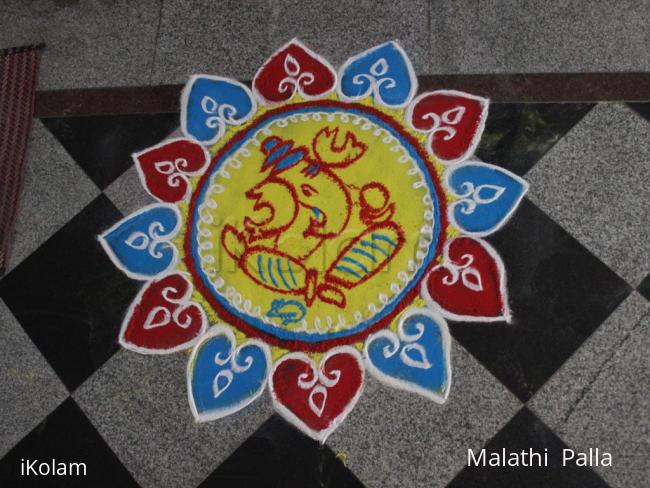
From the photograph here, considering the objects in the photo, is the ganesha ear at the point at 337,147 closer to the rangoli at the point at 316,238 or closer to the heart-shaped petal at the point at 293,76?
the rangoli at the point at 316,238

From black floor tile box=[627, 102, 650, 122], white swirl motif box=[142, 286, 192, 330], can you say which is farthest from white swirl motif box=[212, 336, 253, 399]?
black floor tile box=[627, 102, 650, 122]

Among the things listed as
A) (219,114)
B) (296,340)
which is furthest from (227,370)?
(219,114)

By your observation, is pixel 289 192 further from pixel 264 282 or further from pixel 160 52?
pixel 160 52

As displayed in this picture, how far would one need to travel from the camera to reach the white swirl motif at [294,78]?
1.57m

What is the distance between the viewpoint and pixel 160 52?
1.69 meters

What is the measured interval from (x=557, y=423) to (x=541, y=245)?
413mm

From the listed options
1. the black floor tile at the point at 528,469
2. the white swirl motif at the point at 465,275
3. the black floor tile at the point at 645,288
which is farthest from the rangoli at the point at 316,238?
the black floor tile at the point at 645,288

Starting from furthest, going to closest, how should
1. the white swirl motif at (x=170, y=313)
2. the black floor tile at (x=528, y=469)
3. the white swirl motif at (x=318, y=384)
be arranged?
the white swirl motif at (x=170, y=313) → the white swirl motif at (x=318, y=384) → the black floor tile at (x=528, y=469)

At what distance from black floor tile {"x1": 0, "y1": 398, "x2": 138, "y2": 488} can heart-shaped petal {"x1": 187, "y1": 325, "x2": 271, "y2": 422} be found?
0.24 metres

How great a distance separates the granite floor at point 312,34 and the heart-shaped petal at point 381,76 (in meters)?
0.04

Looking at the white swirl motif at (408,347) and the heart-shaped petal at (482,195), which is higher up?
the heart-shaped petal at (482,195)

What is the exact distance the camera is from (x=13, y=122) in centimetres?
167

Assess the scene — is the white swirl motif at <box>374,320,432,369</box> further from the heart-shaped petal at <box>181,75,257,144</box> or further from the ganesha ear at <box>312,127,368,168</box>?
the heart-shaped petal at <box>181,75,257,144</box>

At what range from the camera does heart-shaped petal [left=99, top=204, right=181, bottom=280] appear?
4.80 feet
